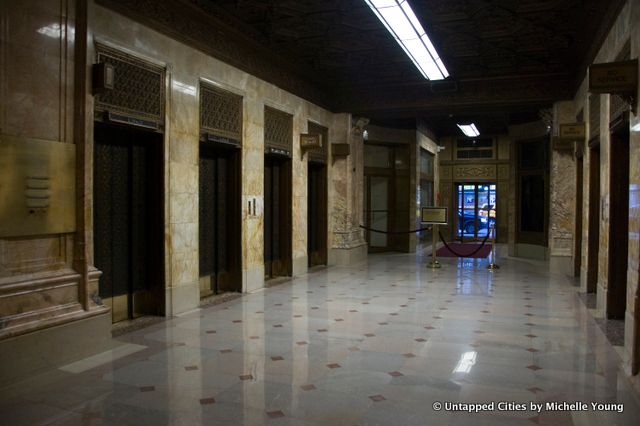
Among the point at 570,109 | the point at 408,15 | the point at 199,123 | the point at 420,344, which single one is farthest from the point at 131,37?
the point at 570,109

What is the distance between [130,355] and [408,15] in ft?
16.2

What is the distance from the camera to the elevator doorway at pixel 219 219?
7.30 meters

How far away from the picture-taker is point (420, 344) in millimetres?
4977

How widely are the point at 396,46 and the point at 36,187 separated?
19.6 feet

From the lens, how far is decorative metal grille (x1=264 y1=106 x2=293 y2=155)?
8492 millimetres

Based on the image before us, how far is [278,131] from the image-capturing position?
887 cm

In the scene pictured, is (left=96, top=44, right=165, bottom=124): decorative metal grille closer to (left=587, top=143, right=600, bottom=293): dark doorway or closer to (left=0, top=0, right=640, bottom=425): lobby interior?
(left=0, top=0, right=640, bottom=425): lobby interior

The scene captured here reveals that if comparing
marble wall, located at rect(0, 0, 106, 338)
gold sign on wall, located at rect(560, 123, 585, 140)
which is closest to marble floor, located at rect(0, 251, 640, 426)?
marble wall, located at rect(0, 0, 106, 338)

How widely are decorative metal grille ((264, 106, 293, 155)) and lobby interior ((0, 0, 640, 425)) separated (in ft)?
0.34

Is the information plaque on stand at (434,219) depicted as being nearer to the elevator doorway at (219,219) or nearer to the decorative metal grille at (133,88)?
the elevator doorway at (219,219)

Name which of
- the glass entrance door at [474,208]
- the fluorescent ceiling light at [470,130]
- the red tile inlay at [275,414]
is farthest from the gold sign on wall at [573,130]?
the glass entrance door at [474,208]

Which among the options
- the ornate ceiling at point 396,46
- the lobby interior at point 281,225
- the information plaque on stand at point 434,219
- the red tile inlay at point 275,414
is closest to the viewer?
the red tile inlay at point 275,414

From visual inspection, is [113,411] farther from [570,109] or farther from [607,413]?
[570,109]

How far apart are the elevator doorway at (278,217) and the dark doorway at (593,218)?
4.85m
